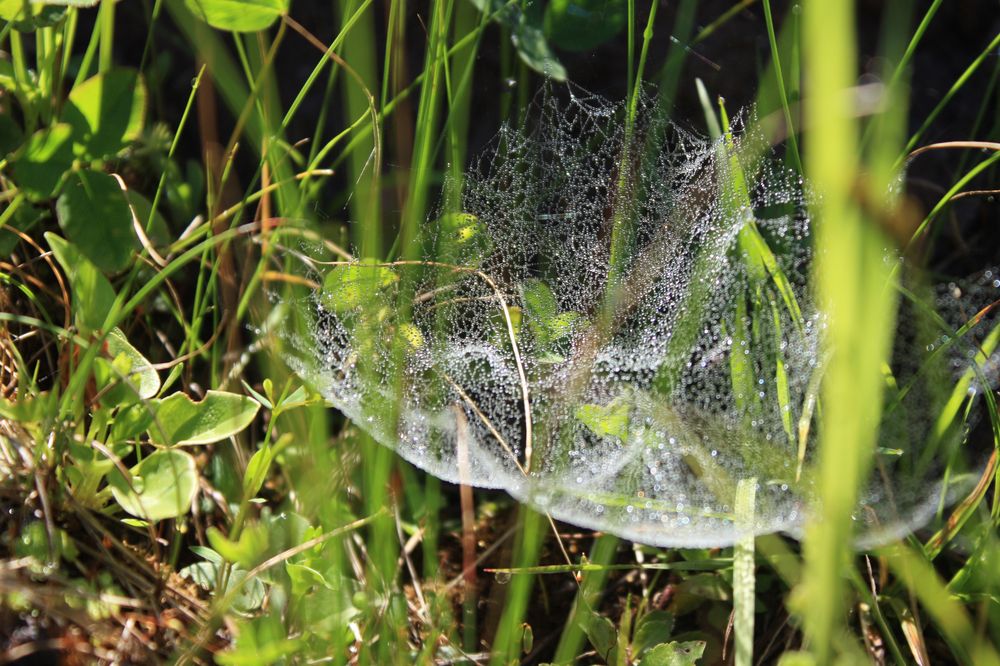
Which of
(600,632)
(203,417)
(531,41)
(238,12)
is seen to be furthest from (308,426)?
(531,41)

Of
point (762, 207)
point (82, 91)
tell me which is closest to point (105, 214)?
point (82, 91)

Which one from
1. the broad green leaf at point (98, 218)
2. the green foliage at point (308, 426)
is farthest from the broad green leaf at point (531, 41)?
the broad green leaf at point (98, 218)

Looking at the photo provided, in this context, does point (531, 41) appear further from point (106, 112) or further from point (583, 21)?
point (106, 112)

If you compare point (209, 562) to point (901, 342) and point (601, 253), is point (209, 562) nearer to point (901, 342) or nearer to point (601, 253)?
point (601, 253)

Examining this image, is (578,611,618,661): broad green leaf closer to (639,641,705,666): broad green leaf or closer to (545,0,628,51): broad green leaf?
A: (639,641,705,666): broad green leaf

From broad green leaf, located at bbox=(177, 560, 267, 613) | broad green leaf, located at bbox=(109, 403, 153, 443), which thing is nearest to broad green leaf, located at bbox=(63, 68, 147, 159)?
broad green leaf, located at bbox=(109, 403, 153, 443)

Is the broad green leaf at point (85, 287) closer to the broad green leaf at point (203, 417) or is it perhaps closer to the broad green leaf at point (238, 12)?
the broad green leaf at point (203, 417)
